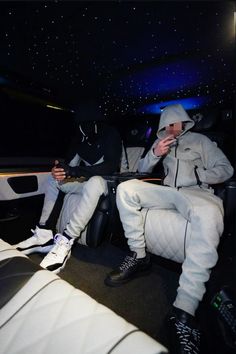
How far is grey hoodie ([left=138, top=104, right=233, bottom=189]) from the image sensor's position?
1669 millimetres

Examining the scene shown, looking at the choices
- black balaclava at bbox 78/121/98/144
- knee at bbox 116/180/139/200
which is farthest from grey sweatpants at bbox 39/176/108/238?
black balaclava at bbox 78/121/98/144

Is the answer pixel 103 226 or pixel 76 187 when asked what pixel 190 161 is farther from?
Result: pixel 76 187

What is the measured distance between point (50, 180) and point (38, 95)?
1.35 m

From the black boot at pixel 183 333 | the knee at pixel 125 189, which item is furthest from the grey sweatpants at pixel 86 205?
the black boot at pixel 183 333

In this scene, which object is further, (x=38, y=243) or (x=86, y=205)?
(x=38, y=243)

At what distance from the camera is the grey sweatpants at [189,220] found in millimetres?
1159

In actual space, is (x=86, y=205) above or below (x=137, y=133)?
below

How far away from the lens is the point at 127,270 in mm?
1518

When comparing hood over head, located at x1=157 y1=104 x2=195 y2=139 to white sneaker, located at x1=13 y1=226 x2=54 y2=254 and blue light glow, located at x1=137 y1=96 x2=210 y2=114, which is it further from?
white sneaker, located at x1=13 y1=226 x2=54 y2=254

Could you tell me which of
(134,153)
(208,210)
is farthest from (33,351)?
(134,153)

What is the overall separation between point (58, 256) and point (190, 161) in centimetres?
124

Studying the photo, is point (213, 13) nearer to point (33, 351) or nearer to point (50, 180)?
point (50, 180)

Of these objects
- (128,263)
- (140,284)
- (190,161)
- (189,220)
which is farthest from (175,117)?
(140,284)

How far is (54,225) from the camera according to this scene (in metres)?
2.15
